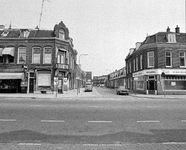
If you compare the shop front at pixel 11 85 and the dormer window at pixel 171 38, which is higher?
the dormer window at pixel 171 38

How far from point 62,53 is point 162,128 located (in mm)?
23501

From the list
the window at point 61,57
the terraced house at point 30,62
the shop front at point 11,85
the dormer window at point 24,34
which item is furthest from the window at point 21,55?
the window at point 61,57

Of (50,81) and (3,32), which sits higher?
(3,32)

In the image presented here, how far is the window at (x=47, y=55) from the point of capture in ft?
79.6

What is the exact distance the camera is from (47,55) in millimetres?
24359

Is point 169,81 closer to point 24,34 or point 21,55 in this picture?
point 21,55

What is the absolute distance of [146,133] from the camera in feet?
16.1

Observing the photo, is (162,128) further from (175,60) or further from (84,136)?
(175,60)

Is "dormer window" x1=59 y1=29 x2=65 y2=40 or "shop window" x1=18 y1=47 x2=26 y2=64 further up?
"dormer window" x1=59 y1=29 x2=65 y2=40

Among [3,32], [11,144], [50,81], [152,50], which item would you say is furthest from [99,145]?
[3,32]

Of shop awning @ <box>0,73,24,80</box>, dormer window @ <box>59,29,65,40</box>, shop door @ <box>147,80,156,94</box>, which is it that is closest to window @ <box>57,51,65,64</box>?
dormer window @ <box>59,29,65,40</box>

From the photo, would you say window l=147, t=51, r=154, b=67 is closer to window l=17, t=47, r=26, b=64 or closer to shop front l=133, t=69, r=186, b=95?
shop front l=133, t=69, r=186, b=95

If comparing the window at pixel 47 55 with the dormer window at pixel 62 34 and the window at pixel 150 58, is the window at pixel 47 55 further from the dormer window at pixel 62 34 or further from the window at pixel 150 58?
the window at pixel 150 58

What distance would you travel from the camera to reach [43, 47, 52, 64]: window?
24266 mm
